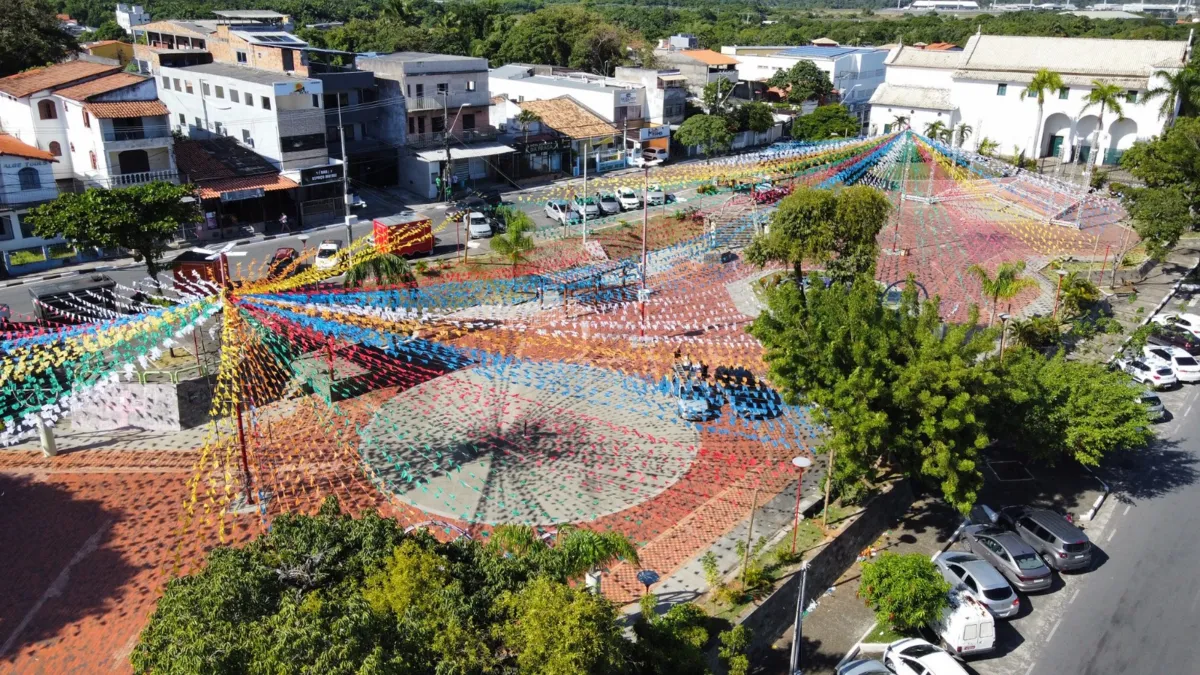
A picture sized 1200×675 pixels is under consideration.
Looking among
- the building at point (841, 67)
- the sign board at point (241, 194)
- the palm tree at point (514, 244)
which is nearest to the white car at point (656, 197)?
the palm tree at point (514, 244)

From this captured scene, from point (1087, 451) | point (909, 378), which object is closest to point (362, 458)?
point (909, 378)

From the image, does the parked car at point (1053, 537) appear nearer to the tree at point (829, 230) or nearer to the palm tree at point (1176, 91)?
the tree at point (829, 230)

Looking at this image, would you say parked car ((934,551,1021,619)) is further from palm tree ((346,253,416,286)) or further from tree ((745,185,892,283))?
palm tree ((346,253,416,286))

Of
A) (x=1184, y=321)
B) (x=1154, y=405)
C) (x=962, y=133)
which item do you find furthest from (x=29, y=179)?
(x=962, y=133)

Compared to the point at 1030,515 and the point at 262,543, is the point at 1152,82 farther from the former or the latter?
the point at 262,543

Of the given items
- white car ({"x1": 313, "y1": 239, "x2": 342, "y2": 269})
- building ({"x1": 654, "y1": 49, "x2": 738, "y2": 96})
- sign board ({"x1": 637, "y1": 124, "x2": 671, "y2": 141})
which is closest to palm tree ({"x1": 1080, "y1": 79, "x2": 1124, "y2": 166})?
building ({"x1": 654, "y1": 49, "x2": 738, "y2": 96})
